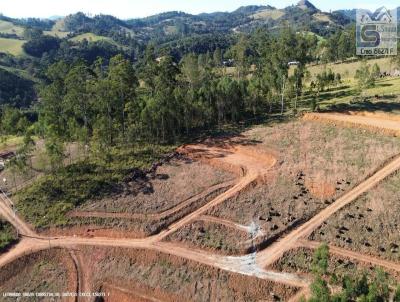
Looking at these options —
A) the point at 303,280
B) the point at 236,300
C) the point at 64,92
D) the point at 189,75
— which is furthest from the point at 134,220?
the point at 189,75

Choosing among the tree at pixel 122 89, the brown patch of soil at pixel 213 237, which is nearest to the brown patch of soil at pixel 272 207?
the brown patch of soil at pixel 213 237

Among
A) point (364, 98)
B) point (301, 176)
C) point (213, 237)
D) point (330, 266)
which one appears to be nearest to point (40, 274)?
point (213, 237)

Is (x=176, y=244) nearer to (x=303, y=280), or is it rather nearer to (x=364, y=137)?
(x=303, y=280)

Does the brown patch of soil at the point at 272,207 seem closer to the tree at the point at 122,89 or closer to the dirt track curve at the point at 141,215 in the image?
the dirt track curve at the point at 141,215

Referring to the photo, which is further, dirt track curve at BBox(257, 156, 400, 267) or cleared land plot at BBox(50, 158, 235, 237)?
cleared land plot at BBox(50, 158, 235, 237)

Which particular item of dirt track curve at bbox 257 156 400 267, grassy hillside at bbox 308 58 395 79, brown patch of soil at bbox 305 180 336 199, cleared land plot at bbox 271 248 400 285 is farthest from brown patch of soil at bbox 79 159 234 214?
grassy hillside at bbox 308 58 395 79

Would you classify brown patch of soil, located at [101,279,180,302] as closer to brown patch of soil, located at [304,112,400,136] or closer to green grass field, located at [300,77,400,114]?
brown patch of soil, located at [304,112,400,136]
